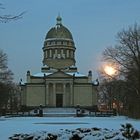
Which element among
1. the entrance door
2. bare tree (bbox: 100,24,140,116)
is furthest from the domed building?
A: bare tree (bbox: 100,24,140,116)

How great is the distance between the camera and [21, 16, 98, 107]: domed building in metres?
100

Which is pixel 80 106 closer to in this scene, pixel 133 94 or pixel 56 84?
pixel 56 84

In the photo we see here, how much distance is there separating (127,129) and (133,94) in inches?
1537

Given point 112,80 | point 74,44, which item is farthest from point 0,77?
point 74,44

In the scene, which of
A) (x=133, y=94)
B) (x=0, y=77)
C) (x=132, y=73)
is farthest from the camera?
(x=0, y=77)

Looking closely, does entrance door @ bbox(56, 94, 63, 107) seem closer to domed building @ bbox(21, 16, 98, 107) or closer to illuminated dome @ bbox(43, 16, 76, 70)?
domed building @ bbox(21, 16, 98, 107)

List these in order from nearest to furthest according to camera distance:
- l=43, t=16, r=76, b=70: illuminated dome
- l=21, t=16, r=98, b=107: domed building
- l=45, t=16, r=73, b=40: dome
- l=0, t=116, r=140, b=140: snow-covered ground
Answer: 1. l=0, t=116, r=140, b=140: snow-covered ground
2. l=21, t=16, r=98, b=107: domed building
3. l=43, t=16, r=76, b=70: illuminated dome
4. l=45, t=16, r=73, b=40: dome

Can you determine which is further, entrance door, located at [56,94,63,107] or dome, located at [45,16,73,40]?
dome, located at [45,16,73,40]

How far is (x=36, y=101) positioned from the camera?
101000 millimetres

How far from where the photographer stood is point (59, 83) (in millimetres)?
101125

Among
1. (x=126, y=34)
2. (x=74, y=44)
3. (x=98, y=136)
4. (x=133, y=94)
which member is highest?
(x=74, y=44)

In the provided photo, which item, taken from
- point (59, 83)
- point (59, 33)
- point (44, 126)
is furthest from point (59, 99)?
point (44, 126)

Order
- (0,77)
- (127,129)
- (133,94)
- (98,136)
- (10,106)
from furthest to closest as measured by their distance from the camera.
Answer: (10,106) < (0,77) < (133,94) < (98,136) < (127,129)

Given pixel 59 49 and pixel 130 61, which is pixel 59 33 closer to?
pixel 59 49
